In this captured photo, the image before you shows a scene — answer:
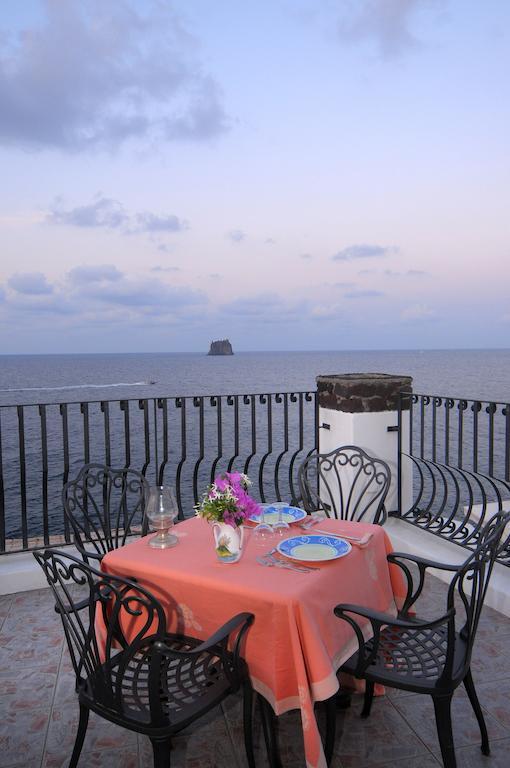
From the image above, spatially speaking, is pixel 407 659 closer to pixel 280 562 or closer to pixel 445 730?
pixel 445 730

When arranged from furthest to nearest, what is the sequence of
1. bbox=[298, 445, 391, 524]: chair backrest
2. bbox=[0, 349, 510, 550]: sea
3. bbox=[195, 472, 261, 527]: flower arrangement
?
bbox=[0, 349, 510, 550]: sea < bbox=[298, 445, 391, 524]: chair backrest < bbox=[195, 472, 261, 527]: flower arrangement

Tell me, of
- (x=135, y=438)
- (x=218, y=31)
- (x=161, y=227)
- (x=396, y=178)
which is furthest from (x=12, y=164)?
(x=135, y=438)

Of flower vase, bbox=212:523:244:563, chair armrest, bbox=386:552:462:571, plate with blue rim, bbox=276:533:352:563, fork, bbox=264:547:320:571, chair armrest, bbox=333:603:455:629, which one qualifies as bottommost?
chair armrest, bbox=333:603:455:629

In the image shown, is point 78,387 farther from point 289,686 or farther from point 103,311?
point 289,686

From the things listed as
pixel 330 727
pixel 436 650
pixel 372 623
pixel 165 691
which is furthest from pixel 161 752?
pixel 436 650

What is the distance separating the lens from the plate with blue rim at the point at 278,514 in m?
2.40

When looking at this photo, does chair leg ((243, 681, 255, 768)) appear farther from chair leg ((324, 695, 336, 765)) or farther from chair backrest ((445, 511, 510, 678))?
chair backrest ((445, 511, 510, 678))

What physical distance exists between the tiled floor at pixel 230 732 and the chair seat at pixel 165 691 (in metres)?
0.42

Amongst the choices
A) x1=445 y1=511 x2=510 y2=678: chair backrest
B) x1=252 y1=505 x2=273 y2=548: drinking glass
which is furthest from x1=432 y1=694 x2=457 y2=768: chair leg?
x1=252 y1=505 x2=273 y2=548: drinking glass

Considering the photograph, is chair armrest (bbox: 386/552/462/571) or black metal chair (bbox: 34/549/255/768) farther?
chair armrest (bbox: 386/552/462/571)

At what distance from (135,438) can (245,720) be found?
28511 millimetres

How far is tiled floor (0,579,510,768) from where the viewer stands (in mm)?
1949

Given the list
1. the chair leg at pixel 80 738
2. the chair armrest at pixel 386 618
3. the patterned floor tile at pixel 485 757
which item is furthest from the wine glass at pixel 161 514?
the patterned floor tile at pixel 485 757

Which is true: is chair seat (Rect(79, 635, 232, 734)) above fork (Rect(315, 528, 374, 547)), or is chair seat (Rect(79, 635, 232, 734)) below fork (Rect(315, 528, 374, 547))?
below
